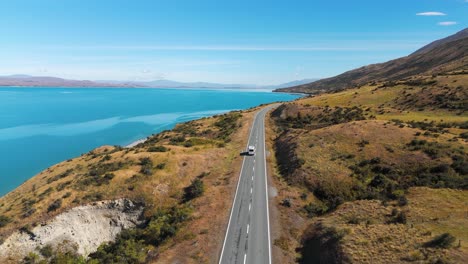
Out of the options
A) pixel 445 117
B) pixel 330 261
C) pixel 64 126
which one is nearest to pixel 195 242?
pixel 330 261

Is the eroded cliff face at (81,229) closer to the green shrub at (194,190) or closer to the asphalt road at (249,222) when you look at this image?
the green shrub at (194,190)

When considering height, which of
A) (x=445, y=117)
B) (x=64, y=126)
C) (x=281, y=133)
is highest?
(x=445, y=117)

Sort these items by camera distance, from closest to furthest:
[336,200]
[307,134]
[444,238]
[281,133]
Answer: [444,238], [336,200], [307,134], [281,133]

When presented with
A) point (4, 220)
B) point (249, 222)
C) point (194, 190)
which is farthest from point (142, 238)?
point (4, 220)

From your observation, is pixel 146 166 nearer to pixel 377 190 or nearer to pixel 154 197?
pixel 154 197

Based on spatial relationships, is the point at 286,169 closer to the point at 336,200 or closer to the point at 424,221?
the point at 336,200

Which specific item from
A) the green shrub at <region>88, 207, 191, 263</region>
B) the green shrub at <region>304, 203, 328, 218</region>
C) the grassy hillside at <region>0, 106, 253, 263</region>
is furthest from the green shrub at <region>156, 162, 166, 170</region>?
the green shrub at <region>304, 203, 328, 218</region>
